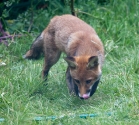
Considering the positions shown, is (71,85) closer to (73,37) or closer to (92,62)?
(73,37)

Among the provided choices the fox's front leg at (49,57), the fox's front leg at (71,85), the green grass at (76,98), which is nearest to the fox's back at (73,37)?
the fox's front leg at (49,57)

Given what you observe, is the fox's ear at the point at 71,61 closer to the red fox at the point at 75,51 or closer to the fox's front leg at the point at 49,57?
the red fox at the point at 75,51

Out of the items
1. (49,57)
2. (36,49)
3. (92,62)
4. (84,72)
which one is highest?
(92,62)

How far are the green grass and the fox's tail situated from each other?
0.42 ft

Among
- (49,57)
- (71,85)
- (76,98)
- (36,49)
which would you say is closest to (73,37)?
(49,57)

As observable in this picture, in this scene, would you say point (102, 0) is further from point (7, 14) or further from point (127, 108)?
point (127, 108)

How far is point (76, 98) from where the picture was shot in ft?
21.0

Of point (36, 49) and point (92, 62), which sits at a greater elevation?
point (92, 62)

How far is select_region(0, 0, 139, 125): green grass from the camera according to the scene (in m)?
5.44

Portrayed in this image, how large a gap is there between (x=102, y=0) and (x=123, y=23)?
4.83 ft

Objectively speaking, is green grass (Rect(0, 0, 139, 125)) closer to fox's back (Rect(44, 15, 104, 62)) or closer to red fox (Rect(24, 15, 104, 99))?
red fox (Rect(24, 15, 104, 99))

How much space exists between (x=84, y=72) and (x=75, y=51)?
1.73 feet

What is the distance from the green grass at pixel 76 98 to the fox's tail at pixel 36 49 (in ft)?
0.42

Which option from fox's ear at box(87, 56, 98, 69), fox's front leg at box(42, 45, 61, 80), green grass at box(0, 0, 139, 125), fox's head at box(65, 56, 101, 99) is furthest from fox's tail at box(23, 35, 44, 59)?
fox's ear at box(87, 56, 98, 69)
